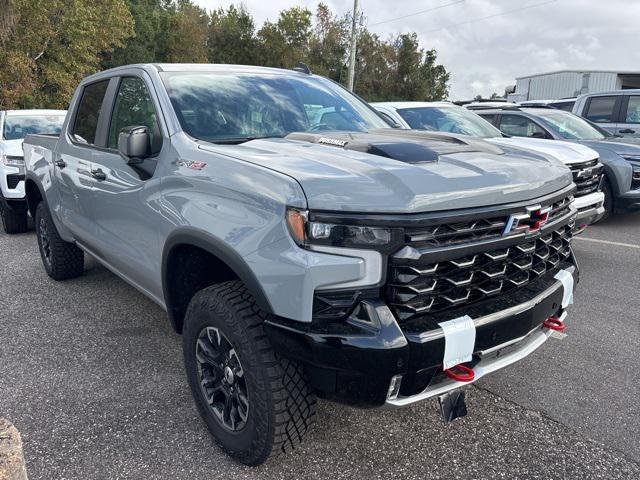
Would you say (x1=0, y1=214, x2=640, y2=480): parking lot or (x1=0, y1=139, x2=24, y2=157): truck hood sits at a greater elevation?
(x1=0, y1=139, x2=24, y2=157): truck hood

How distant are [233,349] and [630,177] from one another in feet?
22.4

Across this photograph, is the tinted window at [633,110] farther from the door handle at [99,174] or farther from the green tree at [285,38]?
the green tree at [285,38]

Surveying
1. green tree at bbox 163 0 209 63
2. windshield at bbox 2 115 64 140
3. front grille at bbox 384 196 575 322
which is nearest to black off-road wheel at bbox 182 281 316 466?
front grille at bbox 384 196 575 322

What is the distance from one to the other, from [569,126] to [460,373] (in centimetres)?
699

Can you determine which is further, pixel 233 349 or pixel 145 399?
pixel 145 399

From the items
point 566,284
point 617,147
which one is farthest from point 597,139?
point 566,284

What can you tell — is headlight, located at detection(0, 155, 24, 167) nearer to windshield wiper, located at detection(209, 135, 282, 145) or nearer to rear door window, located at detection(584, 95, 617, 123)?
windshield wiper, located at detection(209, 135, 282, 145)

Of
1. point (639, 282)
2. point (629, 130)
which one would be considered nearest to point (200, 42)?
point (629, 130)

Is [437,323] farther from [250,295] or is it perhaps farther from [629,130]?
[629,130]

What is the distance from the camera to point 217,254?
2.31 m

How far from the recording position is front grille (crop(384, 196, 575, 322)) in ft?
6.53

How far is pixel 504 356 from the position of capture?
242cm

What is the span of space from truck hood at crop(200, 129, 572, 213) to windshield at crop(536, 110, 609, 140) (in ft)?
17.8

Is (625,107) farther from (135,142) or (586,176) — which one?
(135,142)
